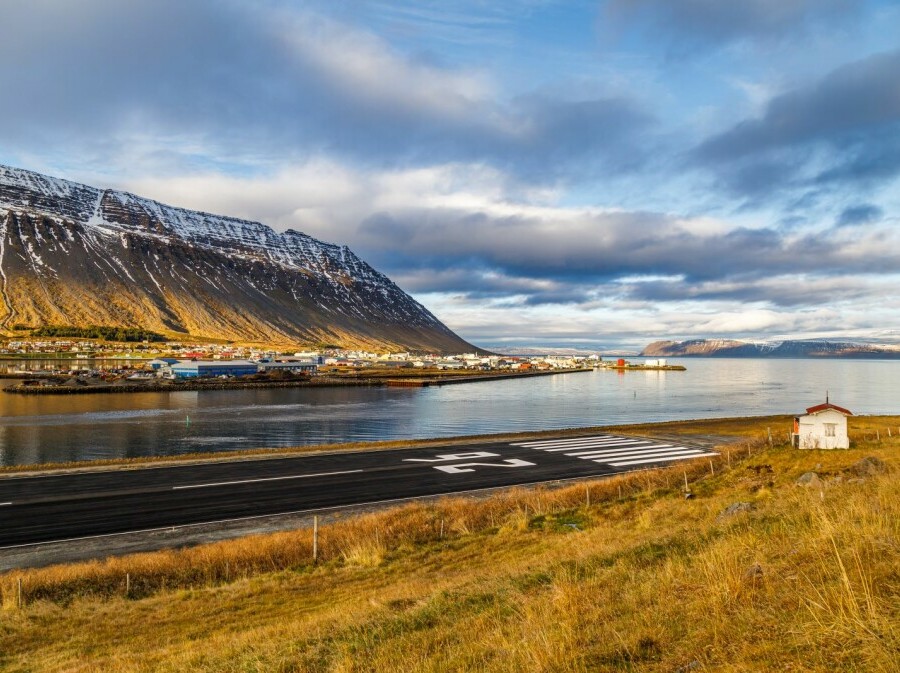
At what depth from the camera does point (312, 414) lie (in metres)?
79.2

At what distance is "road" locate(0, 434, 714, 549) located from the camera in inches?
1016

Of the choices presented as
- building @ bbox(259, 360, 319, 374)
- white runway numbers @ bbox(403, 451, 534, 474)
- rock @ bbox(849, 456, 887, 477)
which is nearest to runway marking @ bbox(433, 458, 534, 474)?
white runway numbers @ bbox(403, 451, 534, 474)

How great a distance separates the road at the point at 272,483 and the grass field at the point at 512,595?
6473 mm

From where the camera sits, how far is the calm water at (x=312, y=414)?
54.9 metres

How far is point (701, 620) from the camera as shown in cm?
639

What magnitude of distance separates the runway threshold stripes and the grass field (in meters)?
16.2

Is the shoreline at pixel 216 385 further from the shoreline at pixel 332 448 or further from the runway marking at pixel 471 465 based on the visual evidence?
the runway marking at pixel 471 465

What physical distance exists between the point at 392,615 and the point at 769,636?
5979 mm

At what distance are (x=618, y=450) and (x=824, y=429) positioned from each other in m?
13.7

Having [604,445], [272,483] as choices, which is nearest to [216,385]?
[604,445]

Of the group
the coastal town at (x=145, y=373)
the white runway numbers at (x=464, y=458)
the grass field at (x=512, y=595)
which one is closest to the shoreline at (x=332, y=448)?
the white runway numbers at (x=464, y=458)

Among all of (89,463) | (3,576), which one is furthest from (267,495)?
(89,463)

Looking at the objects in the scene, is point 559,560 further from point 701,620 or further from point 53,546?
point 53,546

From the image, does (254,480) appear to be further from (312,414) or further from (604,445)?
(312,414)
